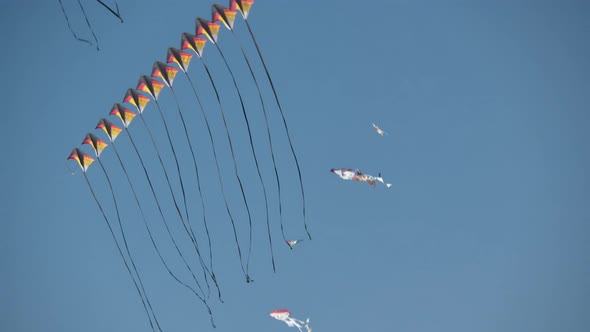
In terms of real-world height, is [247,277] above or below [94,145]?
below

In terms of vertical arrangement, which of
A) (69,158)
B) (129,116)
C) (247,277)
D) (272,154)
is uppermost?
(129,116)

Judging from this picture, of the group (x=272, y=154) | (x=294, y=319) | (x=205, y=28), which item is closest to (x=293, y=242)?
(x=294, y=319)

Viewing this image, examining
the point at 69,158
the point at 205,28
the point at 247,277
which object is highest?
the point at 205,28

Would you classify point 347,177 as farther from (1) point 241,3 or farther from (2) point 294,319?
(1) point 241,3

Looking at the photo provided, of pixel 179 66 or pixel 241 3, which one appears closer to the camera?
pixel 241 3

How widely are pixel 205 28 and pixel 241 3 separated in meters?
1.54

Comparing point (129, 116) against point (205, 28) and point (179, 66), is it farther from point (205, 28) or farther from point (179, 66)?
point (205, 28)

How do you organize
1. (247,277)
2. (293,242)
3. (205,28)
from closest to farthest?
(247,277)
(205,28)
(293,242)

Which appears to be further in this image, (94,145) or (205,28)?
(94,145)

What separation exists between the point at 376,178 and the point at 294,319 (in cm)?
565

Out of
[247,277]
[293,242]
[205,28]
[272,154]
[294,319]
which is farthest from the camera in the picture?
[294,319]

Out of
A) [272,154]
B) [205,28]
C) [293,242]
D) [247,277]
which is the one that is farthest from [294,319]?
[205,28]

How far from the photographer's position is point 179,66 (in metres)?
20.1

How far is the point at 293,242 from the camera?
2069 centimetres
